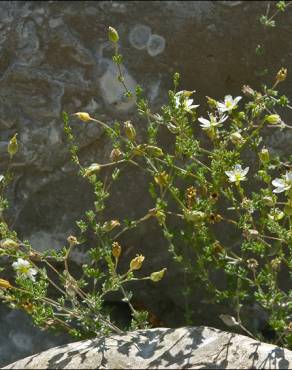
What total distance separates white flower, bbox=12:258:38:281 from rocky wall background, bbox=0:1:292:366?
0.48 meters

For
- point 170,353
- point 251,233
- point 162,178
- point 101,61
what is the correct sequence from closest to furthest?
1. point 170,353
2. point 251,233
3. point 162,178
4. point 101,61

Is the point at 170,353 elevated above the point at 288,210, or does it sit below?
below

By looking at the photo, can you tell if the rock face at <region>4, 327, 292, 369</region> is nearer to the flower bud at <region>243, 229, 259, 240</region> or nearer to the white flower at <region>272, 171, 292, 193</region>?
the flower bud at <region>243, 229, 259, 240</region>

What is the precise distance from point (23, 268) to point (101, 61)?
75cm

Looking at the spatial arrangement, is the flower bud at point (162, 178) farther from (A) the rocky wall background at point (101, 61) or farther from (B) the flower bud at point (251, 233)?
(A) the rocky wall background at point (101, 61)

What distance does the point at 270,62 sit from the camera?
2.63 m

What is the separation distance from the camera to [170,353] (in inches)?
81.1

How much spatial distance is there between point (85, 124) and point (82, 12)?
0.35 meters

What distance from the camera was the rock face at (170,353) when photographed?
2018mm

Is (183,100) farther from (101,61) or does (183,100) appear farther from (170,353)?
(170,353)

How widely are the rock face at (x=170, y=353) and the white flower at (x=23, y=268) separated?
0.77 feet

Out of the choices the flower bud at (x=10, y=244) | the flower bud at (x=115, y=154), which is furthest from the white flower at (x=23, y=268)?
the flower bud at (x=115, y=154)

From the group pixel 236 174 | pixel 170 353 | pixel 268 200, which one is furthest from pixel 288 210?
pixel 170 353

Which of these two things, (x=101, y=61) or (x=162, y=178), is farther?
(x=101, y=61)
